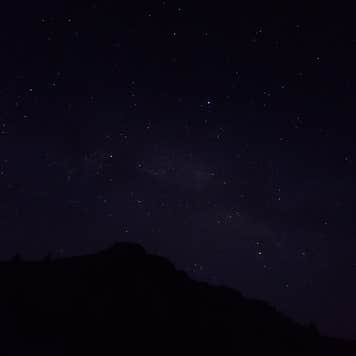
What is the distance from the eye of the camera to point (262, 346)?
37.8m

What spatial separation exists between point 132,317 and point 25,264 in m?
10.5

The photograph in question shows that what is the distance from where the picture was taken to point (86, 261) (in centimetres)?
3819

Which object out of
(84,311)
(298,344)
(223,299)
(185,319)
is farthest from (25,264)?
(298,344)

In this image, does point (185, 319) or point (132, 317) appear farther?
point (185, 319)

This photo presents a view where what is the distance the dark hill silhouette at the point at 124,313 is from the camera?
101 ft

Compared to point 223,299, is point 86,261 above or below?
above

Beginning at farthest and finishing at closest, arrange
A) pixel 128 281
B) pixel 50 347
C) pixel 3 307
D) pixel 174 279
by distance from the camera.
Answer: pixel 174 279 → pixel 128 281 → pixel 3 307 → pixel 50 347

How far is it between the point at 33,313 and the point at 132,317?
687cm

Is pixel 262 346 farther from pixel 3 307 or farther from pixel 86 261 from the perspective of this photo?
pixel 3 307

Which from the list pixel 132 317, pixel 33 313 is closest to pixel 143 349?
pixel 132 317

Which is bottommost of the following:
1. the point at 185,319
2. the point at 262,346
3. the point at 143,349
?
the point at 262,346

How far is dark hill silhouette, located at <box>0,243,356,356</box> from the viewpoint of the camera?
30891 mm

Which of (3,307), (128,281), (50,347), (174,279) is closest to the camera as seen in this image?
(50,347)

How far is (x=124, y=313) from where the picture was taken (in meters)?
33.7
